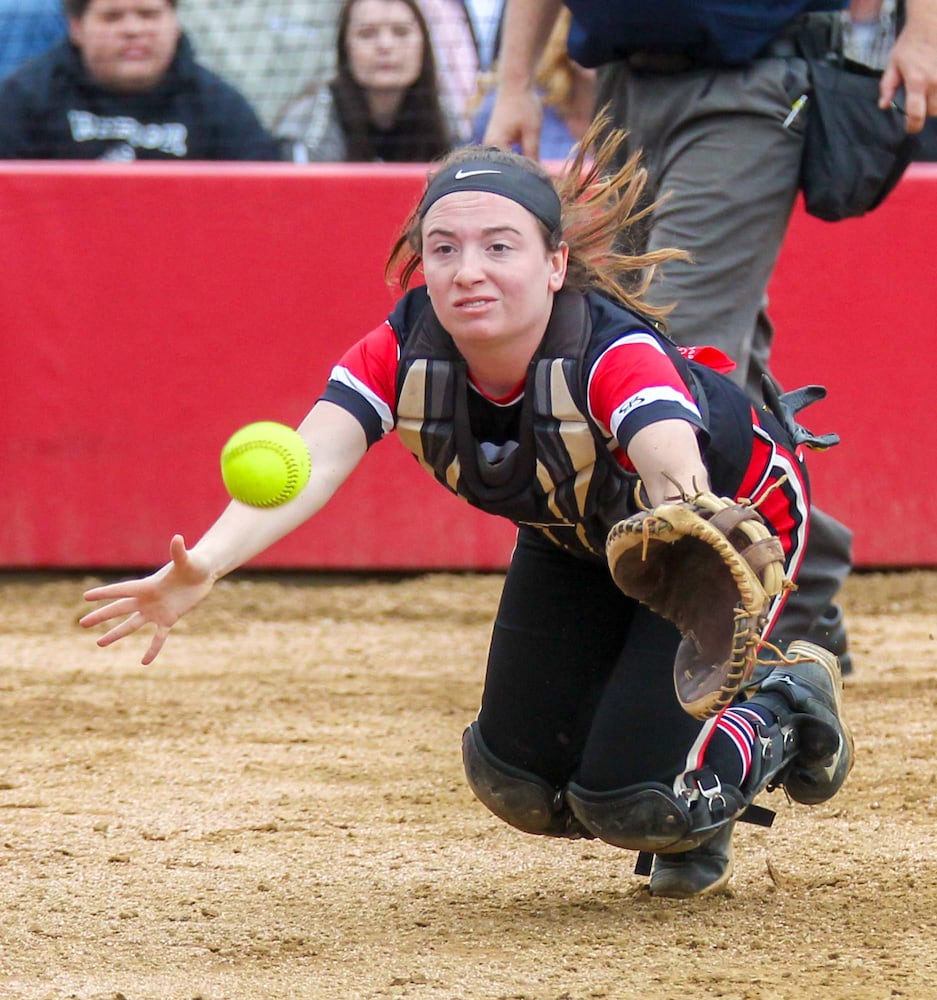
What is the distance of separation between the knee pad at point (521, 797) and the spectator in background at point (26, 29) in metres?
4.41

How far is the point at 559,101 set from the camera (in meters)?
5.43

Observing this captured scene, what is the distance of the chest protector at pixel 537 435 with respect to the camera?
8.41 ft

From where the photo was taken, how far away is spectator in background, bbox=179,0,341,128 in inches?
252

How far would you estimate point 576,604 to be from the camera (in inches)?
114

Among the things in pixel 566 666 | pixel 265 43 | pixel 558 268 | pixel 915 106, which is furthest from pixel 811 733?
pixel 265 43

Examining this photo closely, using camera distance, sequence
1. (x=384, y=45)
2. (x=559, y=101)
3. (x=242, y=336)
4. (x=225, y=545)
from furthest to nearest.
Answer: (x=384, y=45) < (x=559, y=101) < (x=242, y=336) < (x=225, y=545)

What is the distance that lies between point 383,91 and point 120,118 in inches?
37.7

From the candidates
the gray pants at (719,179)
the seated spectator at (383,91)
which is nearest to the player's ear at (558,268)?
the gray pants at (719,179)

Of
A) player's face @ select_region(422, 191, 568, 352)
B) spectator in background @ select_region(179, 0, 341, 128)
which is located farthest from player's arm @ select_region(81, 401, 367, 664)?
spectator in background @ select_region(179, 0, 341, 128)

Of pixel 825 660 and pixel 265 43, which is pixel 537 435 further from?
pixel 265 43

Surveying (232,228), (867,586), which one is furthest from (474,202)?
(867,586)

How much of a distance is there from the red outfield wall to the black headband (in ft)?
7.72

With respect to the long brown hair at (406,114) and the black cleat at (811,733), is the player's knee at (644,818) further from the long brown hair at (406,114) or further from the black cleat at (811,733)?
the long brown hair at (406,114)

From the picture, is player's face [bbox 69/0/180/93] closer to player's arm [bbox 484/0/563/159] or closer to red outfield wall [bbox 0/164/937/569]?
red outfield wall [bbox 0/164/937/569]
